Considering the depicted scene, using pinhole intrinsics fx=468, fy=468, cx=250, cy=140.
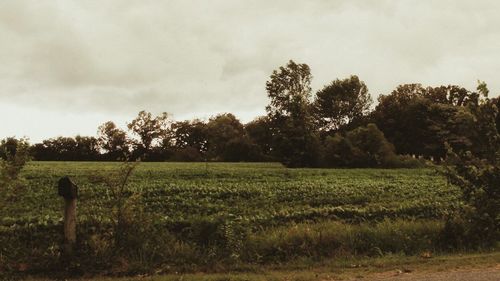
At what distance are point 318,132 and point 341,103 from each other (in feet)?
30.8

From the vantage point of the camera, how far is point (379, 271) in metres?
8.26

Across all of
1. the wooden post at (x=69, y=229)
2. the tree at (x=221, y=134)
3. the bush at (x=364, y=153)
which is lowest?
the wooden post at (x=69, y=229)

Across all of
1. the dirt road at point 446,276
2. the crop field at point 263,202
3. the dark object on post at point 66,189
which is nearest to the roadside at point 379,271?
the dirt road at point 446,276

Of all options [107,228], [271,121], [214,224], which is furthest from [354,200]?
[271,121]

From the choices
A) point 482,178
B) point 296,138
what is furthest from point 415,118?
point 482,178

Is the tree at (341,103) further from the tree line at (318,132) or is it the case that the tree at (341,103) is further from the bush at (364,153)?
the bush at (364,153)

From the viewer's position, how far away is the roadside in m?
7.34

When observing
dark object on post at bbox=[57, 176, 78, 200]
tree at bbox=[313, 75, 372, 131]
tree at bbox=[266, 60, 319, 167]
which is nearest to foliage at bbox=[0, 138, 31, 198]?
dark object on post at bbox=[57, 176, 78, 200]

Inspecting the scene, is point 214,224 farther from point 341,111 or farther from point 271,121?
point 341,111

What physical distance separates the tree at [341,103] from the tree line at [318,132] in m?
0.18

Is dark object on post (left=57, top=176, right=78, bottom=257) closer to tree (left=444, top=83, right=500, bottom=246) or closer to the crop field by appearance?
the crop field

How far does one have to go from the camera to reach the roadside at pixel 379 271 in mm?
7344

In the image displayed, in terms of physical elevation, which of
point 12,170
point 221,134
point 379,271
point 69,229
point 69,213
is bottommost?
point 379,271

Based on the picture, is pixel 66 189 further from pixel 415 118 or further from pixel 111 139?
pixel 111 139
